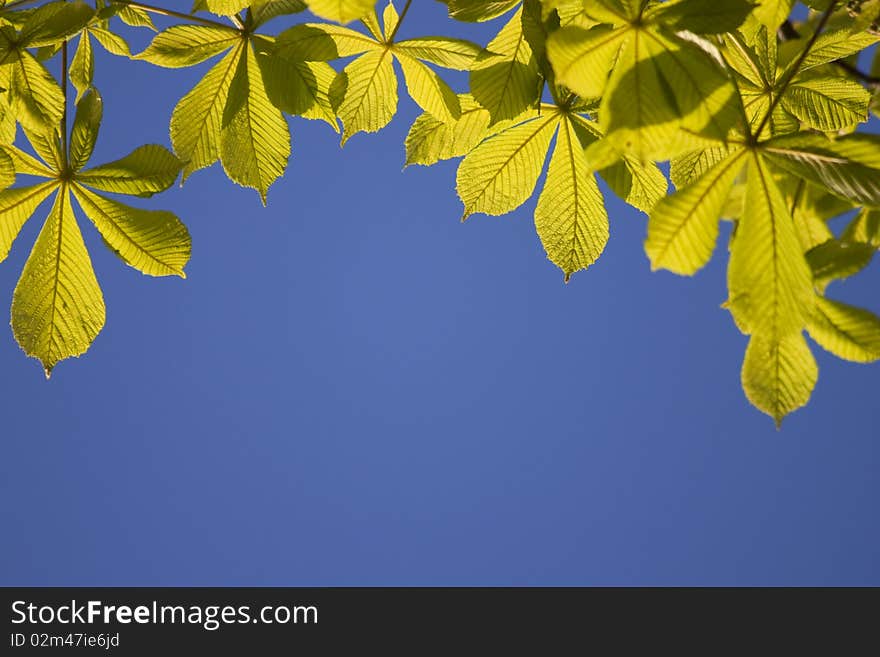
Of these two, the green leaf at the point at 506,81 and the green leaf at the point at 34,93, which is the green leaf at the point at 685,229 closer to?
the green leaf at the point at 506,81

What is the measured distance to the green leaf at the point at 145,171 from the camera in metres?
1.54

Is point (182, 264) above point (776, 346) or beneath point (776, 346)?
above

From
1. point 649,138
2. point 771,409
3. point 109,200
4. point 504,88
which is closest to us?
point 649,138

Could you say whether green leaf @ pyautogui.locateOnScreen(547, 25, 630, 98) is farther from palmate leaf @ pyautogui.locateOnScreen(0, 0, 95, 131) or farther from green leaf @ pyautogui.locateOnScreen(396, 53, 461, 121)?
palmate leaf @ pyautogui.locateOnScreen(0, 0, 95, 131)

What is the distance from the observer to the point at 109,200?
161cm

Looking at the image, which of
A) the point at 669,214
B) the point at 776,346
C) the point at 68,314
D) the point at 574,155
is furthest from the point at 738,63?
the point at 68,314

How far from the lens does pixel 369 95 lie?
164 cm

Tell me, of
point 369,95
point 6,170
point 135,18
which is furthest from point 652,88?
point 135,18

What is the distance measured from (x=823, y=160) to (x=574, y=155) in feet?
1.82

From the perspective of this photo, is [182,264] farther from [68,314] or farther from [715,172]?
[715,172]

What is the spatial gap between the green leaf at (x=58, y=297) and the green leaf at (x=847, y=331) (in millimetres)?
1376

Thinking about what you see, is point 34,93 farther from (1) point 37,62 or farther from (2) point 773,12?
(2) point 773,12

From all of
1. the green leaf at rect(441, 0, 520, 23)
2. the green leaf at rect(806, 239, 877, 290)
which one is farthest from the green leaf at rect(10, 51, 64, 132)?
the green leaf at rect(806, 239, 877, 290)

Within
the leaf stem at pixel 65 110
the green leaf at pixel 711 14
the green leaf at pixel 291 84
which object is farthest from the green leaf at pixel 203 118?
the green leaf at pixel 711 14
